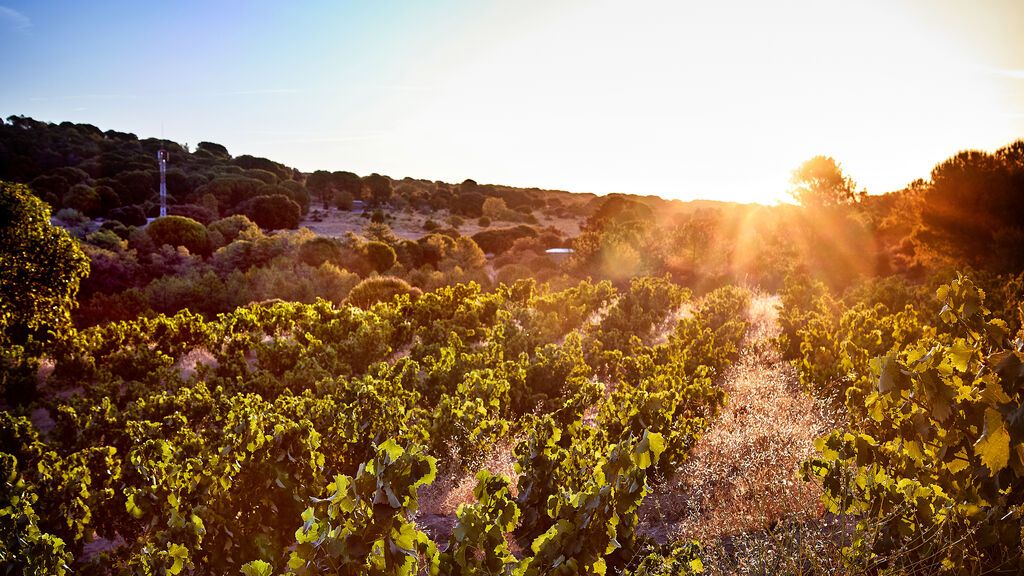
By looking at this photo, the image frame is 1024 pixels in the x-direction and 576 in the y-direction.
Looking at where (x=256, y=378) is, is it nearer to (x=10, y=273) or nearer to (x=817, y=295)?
(x=10, y=273)

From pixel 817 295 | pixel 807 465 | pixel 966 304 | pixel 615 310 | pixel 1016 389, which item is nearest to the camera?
pixel 1016 389

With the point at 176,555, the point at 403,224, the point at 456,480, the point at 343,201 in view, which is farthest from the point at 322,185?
the point at 176,555

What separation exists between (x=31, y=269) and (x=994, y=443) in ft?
41.3

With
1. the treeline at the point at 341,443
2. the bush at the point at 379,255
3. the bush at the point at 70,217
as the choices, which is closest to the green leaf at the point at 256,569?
the treeline at the point at 341,443

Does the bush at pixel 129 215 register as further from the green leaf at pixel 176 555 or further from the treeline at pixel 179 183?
the green leaf at pixel 176 555

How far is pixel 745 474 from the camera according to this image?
5.27m

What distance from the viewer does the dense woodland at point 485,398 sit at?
3.18 meters

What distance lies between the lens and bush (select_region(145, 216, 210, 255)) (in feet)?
86.8

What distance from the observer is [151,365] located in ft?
32.7

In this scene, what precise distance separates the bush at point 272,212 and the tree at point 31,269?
31.8m

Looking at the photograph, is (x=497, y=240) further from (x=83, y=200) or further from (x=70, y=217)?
→ (x=83, y=200)

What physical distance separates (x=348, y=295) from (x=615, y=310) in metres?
9.98

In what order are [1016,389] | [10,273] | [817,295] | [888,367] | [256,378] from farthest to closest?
[817,295], [10,273], [256,378], [888,367], [1016,389]

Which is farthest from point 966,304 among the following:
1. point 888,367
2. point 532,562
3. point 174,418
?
point 174,418
